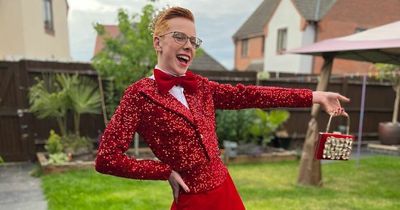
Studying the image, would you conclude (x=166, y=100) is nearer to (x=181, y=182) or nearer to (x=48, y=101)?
(x=181, y=182)

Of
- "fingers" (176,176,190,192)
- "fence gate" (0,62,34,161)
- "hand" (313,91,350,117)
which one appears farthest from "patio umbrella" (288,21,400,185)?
"fence gate" (0,62,34,161)

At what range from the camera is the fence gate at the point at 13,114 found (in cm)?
684

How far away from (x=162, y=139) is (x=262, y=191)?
4.25 metres

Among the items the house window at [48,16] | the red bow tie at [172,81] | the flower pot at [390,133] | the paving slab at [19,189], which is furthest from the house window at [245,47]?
the red bow tie at [172,81]

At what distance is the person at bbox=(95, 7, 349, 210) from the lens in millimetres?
1449

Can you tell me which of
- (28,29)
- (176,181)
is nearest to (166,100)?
(176,181)

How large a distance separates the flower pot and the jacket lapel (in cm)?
940

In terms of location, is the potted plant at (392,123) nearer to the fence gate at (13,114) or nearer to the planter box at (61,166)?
the planter box at (61,166)

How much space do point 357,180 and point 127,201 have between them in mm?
4133

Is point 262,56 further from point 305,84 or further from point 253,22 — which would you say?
point 305,84

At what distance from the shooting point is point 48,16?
1491 cm

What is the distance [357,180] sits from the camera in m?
6.33

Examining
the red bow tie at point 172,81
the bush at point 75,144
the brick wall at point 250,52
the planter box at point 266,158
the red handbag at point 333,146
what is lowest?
the planter box at point 266,158

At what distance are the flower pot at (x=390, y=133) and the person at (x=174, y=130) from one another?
30.0 ft
